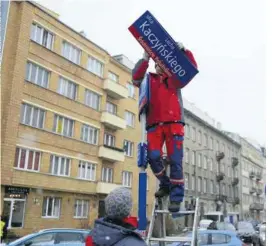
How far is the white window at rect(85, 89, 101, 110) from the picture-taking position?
26.2m

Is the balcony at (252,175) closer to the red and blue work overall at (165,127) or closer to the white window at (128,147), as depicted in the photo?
the white window at (128,147)

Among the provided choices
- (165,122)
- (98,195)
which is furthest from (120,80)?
(165,122)

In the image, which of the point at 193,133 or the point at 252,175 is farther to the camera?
the point at 252,175

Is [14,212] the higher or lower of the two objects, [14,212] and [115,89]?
the lower

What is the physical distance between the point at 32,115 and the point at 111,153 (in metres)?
7.77

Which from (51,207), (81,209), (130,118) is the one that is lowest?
(81,209)

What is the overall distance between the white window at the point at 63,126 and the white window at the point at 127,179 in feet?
23.8

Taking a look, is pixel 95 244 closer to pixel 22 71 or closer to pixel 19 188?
pixel 19 188

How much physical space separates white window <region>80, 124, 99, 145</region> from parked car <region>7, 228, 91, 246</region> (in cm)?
1452

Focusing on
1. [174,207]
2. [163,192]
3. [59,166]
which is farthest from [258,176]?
[174,207]

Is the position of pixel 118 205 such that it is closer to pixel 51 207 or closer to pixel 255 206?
pixel 51 207

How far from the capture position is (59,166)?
22.9 metres

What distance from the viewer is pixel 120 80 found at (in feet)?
100

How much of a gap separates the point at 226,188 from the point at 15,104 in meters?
37.2
